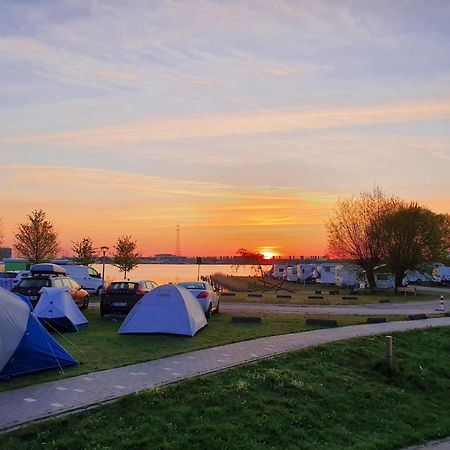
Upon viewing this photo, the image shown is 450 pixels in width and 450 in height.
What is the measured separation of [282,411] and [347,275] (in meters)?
43.3

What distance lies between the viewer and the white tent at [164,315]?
48.9ft

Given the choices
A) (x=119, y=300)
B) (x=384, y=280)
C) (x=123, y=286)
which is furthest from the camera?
(x=384, y=280)

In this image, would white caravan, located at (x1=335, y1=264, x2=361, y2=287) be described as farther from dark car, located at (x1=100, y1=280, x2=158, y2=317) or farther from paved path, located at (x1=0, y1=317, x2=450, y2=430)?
paved path, located at (x1=0, y1=317, x2=450, y2=430)

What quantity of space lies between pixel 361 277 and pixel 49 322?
36012 mm

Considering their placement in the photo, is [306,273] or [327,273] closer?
[327,273]

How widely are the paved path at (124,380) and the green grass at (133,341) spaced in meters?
0.42

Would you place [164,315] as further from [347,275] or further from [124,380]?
[347,275]

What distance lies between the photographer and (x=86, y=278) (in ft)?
101

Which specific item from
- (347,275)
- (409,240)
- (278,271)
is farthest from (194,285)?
(278,271)

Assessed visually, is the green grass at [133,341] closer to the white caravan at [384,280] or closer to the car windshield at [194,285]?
the car windshield at [194,285]

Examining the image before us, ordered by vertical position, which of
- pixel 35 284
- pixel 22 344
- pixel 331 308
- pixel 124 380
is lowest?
pixel 331 308

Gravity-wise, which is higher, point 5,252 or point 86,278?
point 5,252

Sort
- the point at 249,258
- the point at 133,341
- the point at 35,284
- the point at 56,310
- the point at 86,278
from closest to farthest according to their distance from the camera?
the point at 133,341 → the point at 56,310 → the point at 35,284 → the point at 86,278 → the point at 249,258

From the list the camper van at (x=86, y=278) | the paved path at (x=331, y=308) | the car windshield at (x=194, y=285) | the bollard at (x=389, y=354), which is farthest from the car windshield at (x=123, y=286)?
the camper van at (x=86, y=278)
